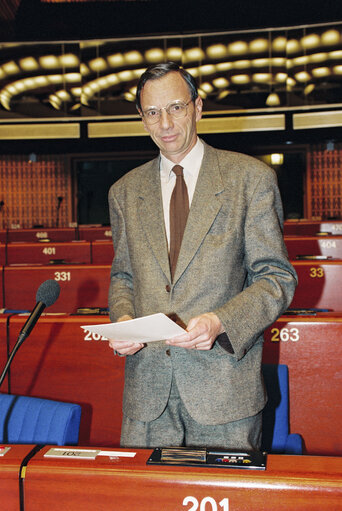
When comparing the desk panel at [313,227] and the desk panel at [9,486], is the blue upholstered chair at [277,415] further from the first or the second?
the desk panel at [313,227]

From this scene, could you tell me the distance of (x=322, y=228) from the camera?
726 cm

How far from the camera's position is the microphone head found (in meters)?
1.18

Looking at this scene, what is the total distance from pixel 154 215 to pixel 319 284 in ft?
8.33

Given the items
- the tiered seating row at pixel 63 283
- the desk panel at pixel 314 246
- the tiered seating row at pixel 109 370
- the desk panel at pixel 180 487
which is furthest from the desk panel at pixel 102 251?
the desk panel at pixel 180 487

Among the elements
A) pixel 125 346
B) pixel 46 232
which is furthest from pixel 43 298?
pixel 46 232

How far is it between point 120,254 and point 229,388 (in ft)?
1.64

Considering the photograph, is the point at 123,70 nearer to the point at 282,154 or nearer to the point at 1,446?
the point at 282,154

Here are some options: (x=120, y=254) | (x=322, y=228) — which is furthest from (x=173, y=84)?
(x=322, y=228)

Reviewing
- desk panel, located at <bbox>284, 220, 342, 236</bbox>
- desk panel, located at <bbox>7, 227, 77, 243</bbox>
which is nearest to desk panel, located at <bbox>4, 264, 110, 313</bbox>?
desk panel, located at <bbox>7, 227, 77, 243</bbox>

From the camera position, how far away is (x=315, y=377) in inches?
95.2

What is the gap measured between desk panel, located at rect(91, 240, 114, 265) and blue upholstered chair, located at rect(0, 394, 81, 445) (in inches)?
152

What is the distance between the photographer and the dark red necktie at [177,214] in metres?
1.40

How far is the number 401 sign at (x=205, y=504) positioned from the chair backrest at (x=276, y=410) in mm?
1024

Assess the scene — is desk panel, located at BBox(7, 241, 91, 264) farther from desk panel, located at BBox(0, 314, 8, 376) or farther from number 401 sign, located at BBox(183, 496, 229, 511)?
number 401 sign, located at BBox(183, 496, 229, 511)
